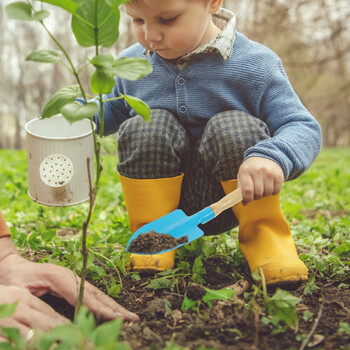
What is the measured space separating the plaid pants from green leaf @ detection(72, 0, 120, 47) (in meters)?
0.62

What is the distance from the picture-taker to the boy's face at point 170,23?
1.31 m

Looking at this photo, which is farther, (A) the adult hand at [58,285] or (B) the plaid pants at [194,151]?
(B) the plaid pants at [194,151]

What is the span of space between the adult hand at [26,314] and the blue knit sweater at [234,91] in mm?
845

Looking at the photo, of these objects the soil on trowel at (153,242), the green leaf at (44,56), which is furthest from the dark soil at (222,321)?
the green leaf at (44,56)

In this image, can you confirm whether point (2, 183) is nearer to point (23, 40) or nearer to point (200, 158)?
point (200, 158)

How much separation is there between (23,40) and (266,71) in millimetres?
9968

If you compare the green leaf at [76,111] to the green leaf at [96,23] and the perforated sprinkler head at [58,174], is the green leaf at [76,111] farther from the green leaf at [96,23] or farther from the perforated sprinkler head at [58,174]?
the perforated sprinkler head at [58,174]

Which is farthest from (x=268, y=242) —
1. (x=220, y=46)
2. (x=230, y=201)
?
(x=220, y=46)

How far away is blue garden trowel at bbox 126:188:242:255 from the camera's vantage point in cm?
129

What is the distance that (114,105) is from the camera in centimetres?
181

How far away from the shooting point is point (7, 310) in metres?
0.87

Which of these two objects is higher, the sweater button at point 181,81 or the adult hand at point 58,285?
the sweater button at point 181,81

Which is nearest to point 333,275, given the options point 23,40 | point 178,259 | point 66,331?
point 178,259

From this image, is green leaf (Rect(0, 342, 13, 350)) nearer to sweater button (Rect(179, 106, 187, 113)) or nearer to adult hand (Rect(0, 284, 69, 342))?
adult hand (Rect(0, 284, 69, 342))
